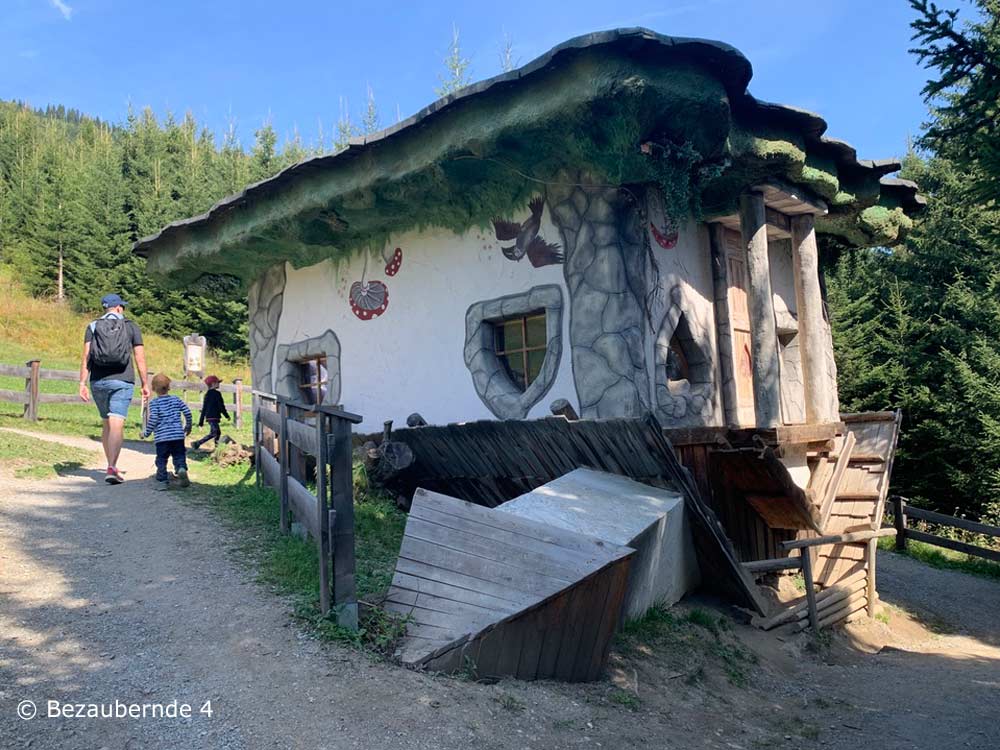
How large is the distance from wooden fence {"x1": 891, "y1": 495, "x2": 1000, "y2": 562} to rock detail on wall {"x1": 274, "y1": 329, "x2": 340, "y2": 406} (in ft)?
31.0

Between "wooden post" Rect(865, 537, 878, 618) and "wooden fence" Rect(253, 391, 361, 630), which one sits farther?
"wooden post" Rect(865, 537, 878, 618)

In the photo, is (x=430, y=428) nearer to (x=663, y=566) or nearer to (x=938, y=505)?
(x=663, y=566)

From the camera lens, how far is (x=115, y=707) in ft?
10.3

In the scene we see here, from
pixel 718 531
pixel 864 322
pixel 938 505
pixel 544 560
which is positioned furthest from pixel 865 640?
pixel 864 322

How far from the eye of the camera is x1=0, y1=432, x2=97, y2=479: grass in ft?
27.2

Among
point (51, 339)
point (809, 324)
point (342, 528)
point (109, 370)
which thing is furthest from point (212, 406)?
point (51, 339)

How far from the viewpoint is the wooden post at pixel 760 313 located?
7570mm

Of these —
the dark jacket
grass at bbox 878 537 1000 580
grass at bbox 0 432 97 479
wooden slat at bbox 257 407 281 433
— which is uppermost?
the dark jacket

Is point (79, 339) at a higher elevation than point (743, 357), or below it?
A: higher

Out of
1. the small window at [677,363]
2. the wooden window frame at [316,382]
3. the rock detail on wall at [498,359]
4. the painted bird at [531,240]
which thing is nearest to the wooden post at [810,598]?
the small window at [677,363]

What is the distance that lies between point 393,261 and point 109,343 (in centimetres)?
306

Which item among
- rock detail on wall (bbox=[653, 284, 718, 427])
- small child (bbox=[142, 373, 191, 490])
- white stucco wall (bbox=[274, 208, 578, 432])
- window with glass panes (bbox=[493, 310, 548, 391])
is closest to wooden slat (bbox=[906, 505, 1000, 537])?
rock detail on wall (bbox=[653, 284, 718, 427])

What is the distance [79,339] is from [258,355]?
18472 millimetres

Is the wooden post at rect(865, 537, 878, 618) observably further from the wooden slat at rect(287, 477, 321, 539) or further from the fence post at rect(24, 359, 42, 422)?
the fence post at rect(24, 359, 42, 422)
